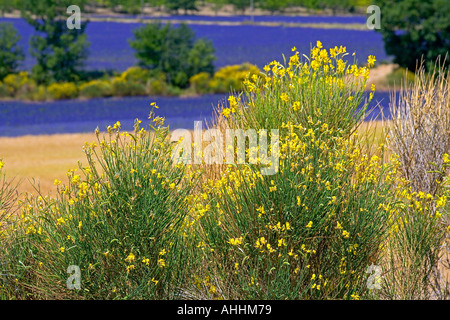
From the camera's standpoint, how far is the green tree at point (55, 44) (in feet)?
164

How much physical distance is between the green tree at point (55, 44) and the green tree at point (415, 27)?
2284 cm

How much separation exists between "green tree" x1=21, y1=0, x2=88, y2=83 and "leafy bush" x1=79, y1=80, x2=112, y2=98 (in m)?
2.03

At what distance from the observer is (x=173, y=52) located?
5344 centimetres

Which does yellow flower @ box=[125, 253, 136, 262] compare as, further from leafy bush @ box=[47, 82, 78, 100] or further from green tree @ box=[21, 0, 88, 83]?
leafy bush @ box=[47, 82, 78, 100]

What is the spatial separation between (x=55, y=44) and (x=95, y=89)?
5.25m

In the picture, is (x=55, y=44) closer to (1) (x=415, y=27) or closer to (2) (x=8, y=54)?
(2) (x=8, y=54)

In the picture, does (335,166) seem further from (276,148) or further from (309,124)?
(309,124)

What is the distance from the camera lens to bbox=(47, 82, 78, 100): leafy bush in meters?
49.8

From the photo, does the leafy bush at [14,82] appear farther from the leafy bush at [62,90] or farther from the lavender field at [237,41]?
the lavender field at [237,41]

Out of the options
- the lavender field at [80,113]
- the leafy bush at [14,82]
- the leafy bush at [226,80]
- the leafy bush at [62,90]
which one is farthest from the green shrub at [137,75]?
the leafy bush at [14,82]

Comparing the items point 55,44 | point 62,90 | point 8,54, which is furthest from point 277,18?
point 62,90

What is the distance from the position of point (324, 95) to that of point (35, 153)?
20.1 meters

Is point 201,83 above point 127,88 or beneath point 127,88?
above
